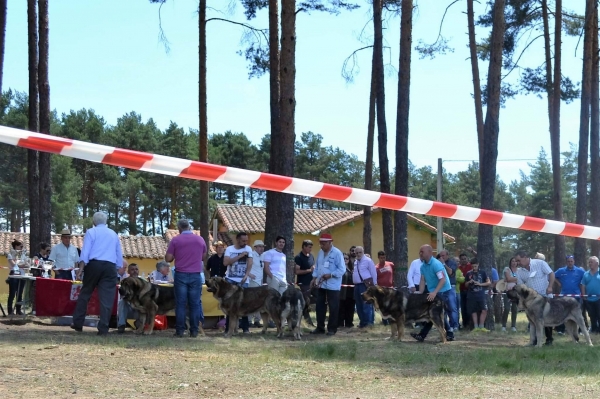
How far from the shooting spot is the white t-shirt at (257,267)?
1524 cm

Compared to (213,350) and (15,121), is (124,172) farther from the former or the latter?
(213,350)

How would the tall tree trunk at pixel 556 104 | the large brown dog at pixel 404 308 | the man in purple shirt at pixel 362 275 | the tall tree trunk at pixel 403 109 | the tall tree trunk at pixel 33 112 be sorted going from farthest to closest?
the tall tree trunk at pixel 556 104
the tall tree trunk at pixel 33 112
the tall tree trunk at pixel 403 109
the man in purple shirt at pixel 362 275
the large brown dog at pixel 404 308

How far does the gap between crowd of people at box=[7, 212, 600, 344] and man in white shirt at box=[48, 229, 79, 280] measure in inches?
0.8

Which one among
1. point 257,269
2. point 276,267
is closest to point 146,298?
point 257,269

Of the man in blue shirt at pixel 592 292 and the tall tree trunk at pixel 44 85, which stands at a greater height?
the tall tree trunk at pixel 44 85

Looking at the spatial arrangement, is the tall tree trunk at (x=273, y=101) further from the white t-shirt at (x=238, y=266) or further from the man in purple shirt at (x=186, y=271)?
the man in purple shirt at (x=186, y=271)

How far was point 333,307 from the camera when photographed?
15062mm

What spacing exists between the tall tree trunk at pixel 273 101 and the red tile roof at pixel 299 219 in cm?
2870

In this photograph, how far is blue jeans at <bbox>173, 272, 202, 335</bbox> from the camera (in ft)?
43.2

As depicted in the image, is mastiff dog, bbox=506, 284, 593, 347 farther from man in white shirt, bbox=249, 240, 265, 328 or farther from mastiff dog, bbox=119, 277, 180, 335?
mastiff dog, bbox=119, 277, 180, 335

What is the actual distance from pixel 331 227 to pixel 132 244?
13207 mm

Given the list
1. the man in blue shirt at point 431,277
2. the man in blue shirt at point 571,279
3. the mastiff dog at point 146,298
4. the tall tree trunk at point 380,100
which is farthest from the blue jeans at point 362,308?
the tall tree trunk at point 380,100

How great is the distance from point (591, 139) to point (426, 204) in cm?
1988


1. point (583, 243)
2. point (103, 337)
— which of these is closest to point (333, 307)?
point (103, 337)
